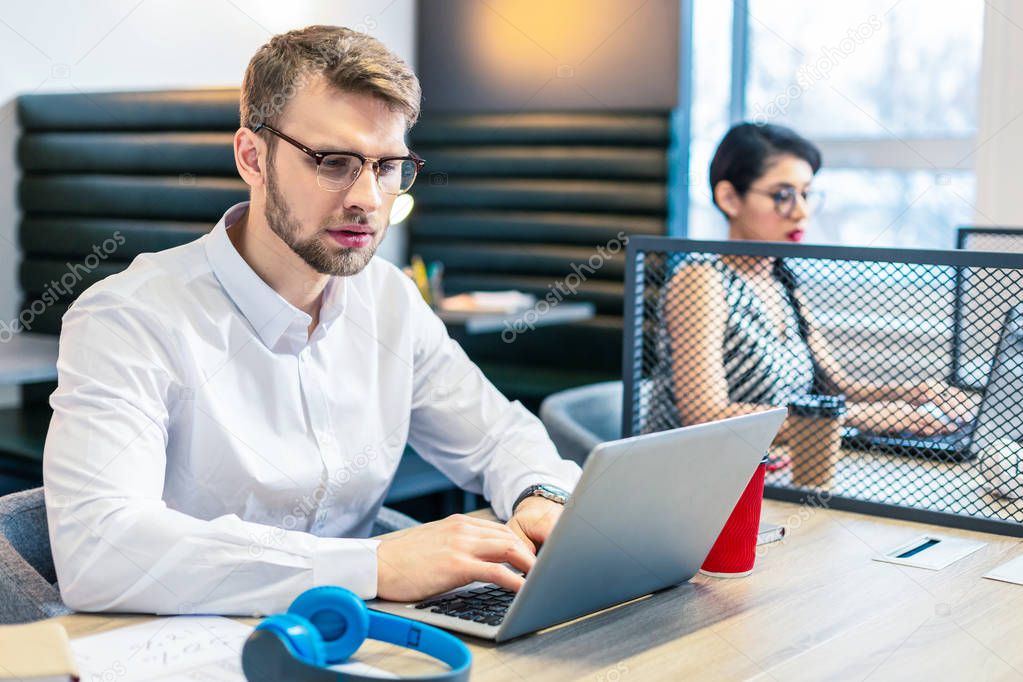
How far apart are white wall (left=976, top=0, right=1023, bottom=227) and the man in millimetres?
2512

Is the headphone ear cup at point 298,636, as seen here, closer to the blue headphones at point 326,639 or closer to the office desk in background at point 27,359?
the blue headphones at point 326,639

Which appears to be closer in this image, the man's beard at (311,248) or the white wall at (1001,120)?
the man's beard at (311,248)

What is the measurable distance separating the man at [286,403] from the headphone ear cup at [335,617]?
177 millimetres

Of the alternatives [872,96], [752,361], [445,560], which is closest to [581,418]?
[752,361]

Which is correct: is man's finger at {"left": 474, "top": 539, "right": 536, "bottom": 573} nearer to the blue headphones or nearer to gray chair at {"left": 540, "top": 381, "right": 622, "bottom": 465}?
the blue headphones

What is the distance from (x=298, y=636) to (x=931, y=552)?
86cm

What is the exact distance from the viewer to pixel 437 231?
5.10 metres

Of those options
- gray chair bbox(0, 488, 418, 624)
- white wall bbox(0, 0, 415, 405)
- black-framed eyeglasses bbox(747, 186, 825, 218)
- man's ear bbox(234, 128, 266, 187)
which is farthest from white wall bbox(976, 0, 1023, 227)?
gray chair bbox(0, 488, 418, 624)

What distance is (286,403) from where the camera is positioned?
62.4 inches

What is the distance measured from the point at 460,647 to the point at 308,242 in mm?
732

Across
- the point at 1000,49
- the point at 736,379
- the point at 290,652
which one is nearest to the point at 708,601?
the point at 290,652

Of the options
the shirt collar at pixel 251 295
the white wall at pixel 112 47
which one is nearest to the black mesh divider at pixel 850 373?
the shirt collar at pixel 251 295

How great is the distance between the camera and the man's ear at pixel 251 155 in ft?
5.25

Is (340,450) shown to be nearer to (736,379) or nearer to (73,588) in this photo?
(73,588)
